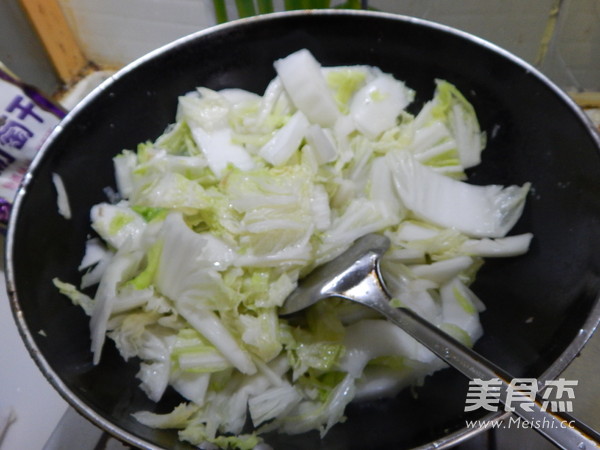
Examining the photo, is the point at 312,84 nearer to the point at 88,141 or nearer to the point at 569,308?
the point at 88,141

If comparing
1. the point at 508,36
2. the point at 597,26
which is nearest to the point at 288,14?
the point at 508,36

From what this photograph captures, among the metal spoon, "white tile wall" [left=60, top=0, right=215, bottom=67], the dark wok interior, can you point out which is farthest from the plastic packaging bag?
the metal spoon

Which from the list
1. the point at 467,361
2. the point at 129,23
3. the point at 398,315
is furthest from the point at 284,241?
the point at 129,23

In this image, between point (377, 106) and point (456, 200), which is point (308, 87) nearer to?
point (377, 106)

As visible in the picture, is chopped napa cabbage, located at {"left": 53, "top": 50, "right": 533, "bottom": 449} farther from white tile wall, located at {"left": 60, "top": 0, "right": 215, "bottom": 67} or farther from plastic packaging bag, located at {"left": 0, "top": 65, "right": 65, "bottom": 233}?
white tile wall, located at {"left": 60, "top": 0, "right": 215, "bottom": 67}

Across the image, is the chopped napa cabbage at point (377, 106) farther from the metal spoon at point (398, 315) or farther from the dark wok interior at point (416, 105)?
the metal spoon at point (398, 315)

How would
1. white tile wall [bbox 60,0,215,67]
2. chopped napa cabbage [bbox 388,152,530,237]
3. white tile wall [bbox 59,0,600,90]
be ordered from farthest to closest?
1. white tile wall [bbox 60,0,215,67]
2. white tile wall [bbox 59,0,600,90]
3. chopped napa cabbage [bbox 388,152,530,237]

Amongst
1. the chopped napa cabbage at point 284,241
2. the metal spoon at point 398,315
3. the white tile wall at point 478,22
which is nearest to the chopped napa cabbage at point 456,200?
the chopped napa cabbage at point 284,241

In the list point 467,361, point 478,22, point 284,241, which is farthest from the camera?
point 478,22

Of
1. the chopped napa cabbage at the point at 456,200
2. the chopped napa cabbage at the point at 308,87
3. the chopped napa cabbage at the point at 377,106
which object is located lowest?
the chopped napa cabbage at the point at 456,200
